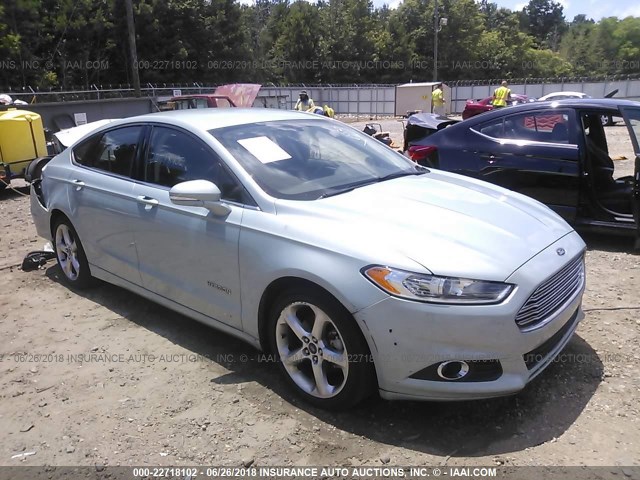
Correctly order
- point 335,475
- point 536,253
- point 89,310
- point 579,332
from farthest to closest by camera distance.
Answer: point 89,310
point 579,332
point 536,253
point 335,475

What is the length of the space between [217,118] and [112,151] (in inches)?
43.4

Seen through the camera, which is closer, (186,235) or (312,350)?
(312,350)

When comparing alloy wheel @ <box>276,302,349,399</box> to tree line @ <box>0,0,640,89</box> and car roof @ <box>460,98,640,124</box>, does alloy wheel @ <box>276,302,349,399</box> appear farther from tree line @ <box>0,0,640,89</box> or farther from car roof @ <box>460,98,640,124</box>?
tree line @ <box>0,0,640,89</box>

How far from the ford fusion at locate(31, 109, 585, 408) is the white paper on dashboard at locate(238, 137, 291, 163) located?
0.01m

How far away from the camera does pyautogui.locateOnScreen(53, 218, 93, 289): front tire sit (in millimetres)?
4750

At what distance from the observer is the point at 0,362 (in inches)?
150

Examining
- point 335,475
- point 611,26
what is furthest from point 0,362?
point 611,26

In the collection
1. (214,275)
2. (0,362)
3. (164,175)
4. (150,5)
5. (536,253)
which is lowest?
(0,362)

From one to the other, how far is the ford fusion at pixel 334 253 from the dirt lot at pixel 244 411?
10.4 inches

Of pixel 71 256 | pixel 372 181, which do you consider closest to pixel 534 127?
pixel 372 181

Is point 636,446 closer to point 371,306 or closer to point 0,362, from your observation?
point 371,306

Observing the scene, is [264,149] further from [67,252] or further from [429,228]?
[67,252]

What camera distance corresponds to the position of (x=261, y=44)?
59750mm

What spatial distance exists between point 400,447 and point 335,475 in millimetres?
372
